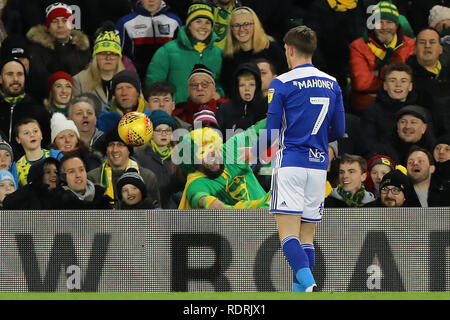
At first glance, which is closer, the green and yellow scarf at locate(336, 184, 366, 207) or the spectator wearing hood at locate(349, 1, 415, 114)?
the green and yellow scarf at locate(336, 184, 366, 207)

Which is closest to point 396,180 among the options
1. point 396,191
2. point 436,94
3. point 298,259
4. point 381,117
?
point 396,191

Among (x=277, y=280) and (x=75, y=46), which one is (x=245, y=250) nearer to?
(x=277, y=280)

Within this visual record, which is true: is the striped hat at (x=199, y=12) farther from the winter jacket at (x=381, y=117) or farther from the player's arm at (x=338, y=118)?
the player's arm at (x=338, y=118)

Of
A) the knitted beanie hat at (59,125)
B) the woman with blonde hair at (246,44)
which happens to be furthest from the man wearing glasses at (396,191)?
the knitted beanie hat at (59,125)

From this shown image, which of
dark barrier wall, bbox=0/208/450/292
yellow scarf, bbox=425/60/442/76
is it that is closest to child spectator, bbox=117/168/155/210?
dark barrier wall, bbox=0/208/450/292

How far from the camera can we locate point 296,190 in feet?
17.8

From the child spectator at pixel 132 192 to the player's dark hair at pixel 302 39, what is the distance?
2617 millimetres

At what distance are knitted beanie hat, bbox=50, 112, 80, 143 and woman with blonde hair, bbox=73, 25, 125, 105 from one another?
0.34 m

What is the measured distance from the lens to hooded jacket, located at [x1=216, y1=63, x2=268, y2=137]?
7703 millimetres

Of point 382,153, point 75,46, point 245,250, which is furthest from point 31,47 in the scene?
point 382,153

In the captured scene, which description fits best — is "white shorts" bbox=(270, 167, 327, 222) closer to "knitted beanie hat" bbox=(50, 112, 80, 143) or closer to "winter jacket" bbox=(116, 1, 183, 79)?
"knitted beanie hat" bbox=(50, 112, 80, 143)

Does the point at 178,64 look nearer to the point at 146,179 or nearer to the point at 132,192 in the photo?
the point at 146,179

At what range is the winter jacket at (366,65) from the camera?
799 centimetres

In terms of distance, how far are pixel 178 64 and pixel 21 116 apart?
59.9 inches
